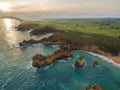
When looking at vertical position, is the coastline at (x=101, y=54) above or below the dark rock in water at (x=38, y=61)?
below

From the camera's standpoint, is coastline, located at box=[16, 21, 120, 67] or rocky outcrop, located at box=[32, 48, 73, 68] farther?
coastline, located at box=[16, 21, 120, 67]

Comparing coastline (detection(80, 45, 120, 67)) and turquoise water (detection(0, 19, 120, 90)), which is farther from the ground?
turquoise water (detection(0, 19, 120, 90))

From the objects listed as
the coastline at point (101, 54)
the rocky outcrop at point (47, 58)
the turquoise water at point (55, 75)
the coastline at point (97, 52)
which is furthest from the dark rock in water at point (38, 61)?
the coastline at point (97, 52)

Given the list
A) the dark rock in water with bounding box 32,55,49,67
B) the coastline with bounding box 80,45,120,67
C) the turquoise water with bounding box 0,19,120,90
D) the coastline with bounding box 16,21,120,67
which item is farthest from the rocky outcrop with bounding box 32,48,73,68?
the coastline with bounding box 16,21,120,67

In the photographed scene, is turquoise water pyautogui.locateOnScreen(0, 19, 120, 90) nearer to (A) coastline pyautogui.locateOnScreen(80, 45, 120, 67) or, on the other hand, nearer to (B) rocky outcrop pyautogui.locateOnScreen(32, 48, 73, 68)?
(B) rocky outcrop pyautogui.locateOnScreen(32, 48, 73, 68)

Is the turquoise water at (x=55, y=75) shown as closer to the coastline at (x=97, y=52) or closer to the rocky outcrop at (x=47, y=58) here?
the rocky outcrop at (x=47, y=58)

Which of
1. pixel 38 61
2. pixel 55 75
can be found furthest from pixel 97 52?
pixel 55 75

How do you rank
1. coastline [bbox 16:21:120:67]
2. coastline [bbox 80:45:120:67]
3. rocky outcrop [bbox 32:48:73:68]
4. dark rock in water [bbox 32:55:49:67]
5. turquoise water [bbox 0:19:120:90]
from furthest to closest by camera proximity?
coastline [bbox 16:21:120:67] → coastline [bbox 80:45:120:67] → rocky outcrop [bbox 32:48:73:68] → dark rock in water [bbox 32:55:49:67] → turquoise water [bbox 0:19:120:90]

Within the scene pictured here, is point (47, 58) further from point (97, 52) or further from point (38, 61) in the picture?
point (97, 52)

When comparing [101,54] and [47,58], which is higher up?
[47,58]

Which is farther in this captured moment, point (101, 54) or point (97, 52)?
point (97, 52)

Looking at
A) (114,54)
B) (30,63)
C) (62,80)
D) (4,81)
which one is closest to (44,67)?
(30,63)

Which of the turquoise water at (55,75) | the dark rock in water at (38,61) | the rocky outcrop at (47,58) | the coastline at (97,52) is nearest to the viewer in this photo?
the turquoise water at (55,75)
